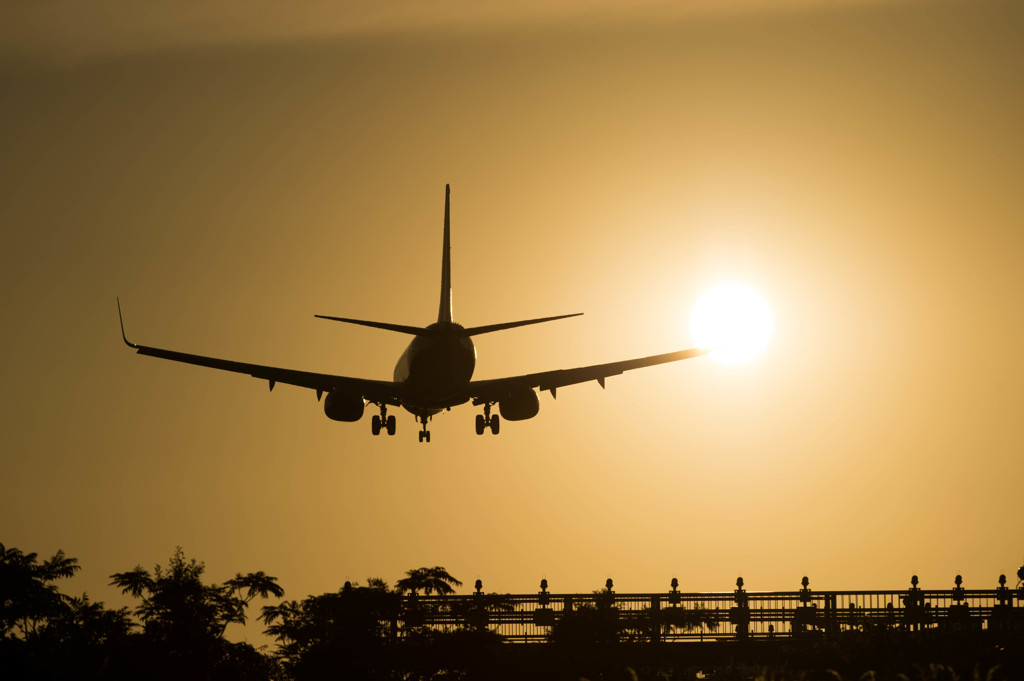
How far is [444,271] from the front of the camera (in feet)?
278

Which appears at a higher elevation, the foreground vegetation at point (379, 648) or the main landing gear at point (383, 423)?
the main landing gear at point (383, 423)

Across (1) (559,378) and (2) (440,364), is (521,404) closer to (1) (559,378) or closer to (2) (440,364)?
(1) (559,378)

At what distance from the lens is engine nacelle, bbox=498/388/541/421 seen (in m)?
77.2

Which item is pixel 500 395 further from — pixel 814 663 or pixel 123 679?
pixel 123 679

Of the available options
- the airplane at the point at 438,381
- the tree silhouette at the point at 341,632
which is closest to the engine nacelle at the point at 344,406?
the airplane at the point at 438,381

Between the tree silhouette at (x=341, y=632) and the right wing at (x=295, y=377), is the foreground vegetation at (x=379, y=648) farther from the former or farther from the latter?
the right wing at (x=295, y=377)

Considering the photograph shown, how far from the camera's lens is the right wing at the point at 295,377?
7650cm

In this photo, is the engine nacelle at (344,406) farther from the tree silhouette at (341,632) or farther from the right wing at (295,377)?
the tree silhouette at (341,632)

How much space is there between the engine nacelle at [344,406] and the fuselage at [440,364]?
4356mm

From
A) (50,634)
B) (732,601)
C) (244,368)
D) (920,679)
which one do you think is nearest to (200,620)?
(50,634)

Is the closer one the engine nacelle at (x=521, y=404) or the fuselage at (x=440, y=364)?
the fuselage at (x=440, y=364)

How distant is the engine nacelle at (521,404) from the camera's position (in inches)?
3041

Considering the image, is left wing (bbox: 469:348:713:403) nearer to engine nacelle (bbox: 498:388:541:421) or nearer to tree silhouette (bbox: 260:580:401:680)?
engine nacelle (bbox: 498:388:541:421)

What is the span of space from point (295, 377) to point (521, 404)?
10.0 m
